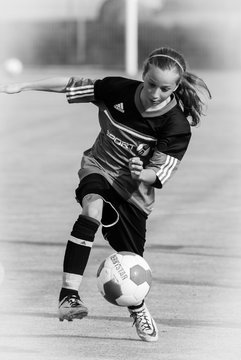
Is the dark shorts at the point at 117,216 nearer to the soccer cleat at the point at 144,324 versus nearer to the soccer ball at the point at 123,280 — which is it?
the soccer ball at the point at 123,280

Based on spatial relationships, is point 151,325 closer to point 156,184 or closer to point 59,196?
point 156,184

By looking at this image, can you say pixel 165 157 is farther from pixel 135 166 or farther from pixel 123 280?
pixel 123 280

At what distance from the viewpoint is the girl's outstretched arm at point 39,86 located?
20.8 ft

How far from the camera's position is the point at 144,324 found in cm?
623

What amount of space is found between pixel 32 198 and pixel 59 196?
0.31 metres

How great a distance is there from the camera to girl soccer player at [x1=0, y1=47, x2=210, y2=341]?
6082mm

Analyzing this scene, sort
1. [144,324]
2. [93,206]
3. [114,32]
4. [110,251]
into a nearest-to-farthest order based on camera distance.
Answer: [93,206]
[144,324]
[110,251]
[114,32]

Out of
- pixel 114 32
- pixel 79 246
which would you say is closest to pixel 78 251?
pixel 79 246

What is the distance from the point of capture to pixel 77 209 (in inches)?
437

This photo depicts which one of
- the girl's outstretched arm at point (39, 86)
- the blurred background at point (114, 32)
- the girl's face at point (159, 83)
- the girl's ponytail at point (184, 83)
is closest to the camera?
the girl's face at point (159, 83)

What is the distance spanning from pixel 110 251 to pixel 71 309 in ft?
10.2

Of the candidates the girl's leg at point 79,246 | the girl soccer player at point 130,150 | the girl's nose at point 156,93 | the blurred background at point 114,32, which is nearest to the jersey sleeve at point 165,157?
the girl soccer player at point 130,150

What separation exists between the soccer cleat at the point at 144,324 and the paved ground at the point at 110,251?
0.19ft

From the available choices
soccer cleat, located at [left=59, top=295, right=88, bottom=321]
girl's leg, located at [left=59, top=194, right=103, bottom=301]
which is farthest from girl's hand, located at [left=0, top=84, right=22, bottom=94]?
soccer cleat, located at [left=59, top=295, right=88, bottom=321]
